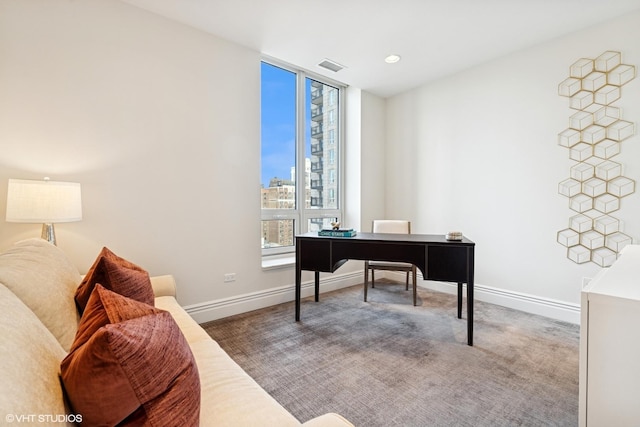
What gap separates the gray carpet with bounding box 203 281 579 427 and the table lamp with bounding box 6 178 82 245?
1.45m

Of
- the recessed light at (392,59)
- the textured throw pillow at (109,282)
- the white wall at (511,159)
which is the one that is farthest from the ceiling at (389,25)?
the textured throw pillow at (109,282)

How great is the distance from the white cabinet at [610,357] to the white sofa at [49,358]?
85cm

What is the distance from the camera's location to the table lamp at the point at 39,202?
1713mm

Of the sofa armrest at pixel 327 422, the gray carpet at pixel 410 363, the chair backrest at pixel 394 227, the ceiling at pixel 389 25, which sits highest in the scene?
the ceiling at pixel 389 25

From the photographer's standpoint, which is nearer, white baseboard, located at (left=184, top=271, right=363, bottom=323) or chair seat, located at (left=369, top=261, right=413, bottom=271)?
white baseboard, located at (left=184, top=271, right=363, bottom=323)

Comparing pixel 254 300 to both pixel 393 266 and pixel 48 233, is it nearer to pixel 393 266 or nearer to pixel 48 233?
pixel 393 266

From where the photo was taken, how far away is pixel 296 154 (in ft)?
12.5

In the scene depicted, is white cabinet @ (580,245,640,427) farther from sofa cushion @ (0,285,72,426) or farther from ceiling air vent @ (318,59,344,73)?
ceiling air vent @ (318,59,344,73)

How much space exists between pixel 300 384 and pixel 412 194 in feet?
10.00

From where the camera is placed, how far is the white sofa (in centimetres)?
55

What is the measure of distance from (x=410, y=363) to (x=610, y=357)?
4.32ft

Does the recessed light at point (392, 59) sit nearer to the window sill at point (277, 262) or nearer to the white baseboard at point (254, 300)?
the window sill at point (277, 262)

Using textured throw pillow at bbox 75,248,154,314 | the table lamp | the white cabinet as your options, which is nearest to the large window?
the table lamp

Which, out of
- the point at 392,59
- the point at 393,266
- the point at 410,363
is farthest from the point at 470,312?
the point at 392,59
